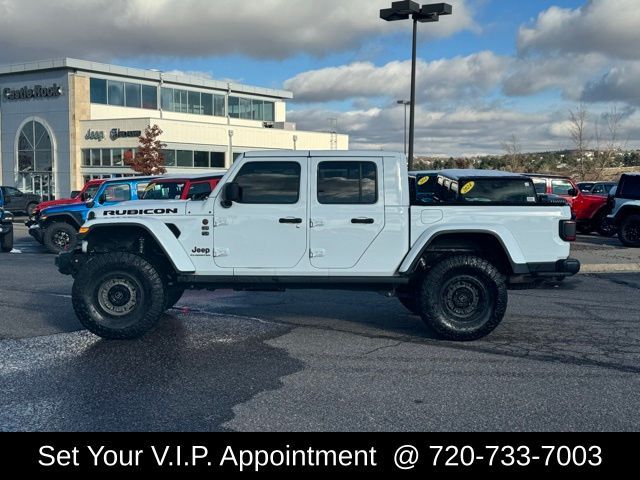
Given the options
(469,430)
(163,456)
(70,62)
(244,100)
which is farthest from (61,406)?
(244,100)

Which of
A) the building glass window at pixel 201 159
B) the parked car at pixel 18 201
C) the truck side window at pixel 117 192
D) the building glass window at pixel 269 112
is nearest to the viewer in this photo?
the truck side window at pixel 117 192

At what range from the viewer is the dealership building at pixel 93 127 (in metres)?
46.6

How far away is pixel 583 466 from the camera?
4254 millimetres

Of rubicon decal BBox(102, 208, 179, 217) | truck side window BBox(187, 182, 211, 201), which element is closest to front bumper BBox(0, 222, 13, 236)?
truck side window BBox(187, 182, 211, 201)

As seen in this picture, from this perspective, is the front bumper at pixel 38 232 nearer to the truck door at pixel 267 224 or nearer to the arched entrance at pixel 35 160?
the truck door at pixel 267 224

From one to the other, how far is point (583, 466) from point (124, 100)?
165ft

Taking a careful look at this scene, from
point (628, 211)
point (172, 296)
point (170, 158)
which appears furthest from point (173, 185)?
point (170, 158)

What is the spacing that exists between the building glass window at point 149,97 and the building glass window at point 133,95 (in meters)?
0.36

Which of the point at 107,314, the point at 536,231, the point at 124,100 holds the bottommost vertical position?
the point at 107,314

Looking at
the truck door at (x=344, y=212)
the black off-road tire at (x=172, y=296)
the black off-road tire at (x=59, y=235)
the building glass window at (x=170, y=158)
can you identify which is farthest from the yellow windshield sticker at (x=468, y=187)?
the building glass window at (x=170, y=158)

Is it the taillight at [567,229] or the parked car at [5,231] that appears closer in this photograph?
the taillight at [567,229]

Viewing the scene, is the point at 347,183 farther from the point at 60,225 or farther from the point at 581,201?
the point at 581,201

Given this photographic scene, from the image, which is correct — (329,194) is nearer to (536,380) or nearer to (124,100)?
(536,380)

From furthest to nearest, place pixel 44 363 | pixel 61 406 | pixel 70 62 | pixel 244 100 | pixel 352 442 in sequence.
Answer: pixel 244 100 → pixel 70 62 → pixel 44 363 → pixel 61 406 → pixel 352 442
